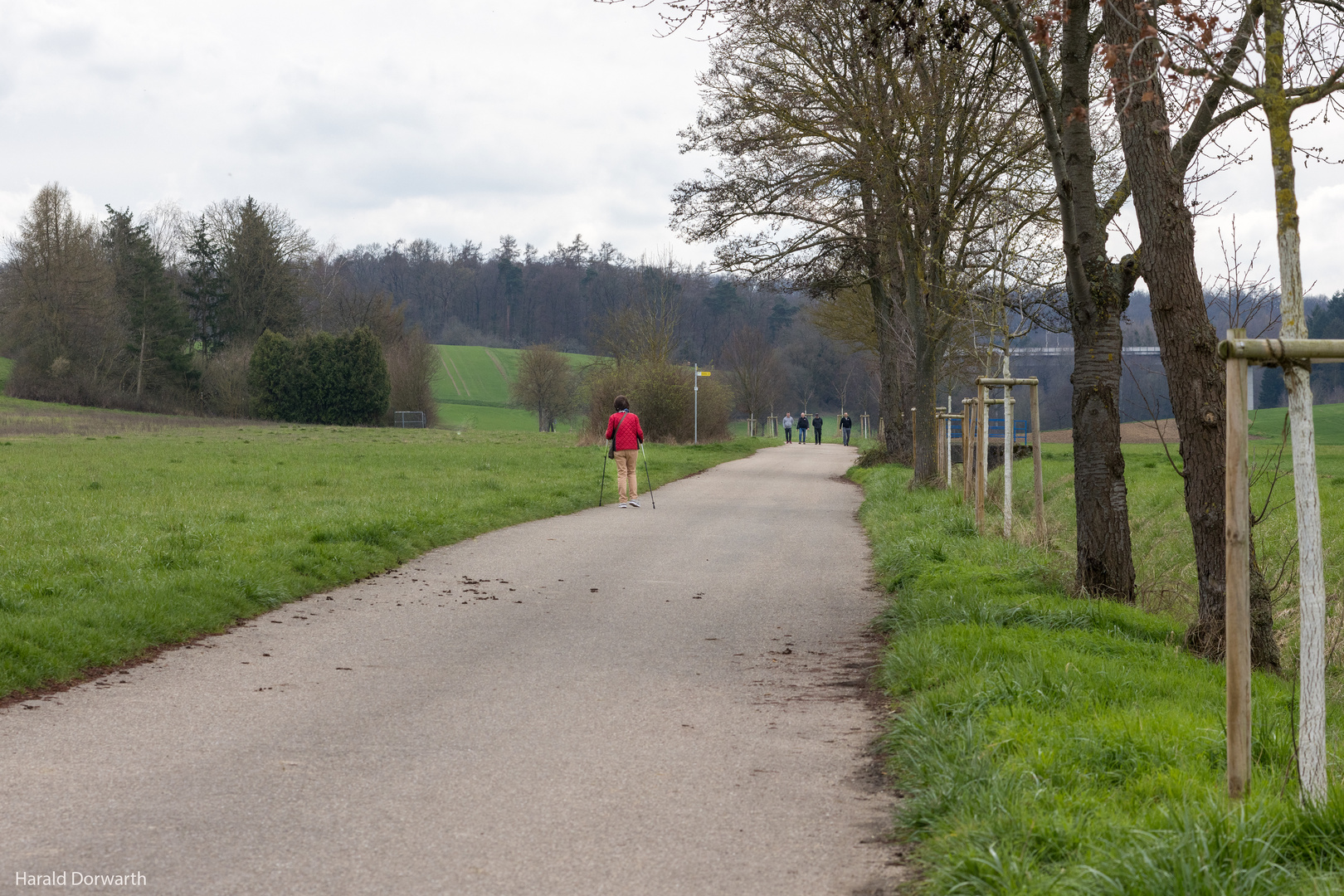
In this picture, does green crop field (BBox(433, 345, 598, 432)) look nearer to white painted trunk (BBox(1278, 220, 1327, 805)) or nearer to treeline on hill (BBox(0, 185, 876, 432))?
treeline on hill (BBox(0, 185, 876, 432))

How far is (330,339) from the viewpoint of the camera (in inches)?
2761

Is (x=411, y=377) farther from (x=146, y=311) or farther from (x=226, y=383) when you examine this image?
(x=146, y=311)

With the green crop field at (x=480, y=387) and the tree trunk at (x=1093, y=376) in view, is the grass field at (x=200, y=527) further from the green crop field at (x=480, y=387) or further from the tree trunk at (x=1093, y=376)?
the green crop field at (x=480, y=387)

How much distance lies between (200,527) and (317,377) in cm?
5895

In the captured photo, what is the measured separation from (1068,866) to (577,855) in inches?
65.3

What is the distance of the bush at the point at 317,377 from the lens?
68812 mm

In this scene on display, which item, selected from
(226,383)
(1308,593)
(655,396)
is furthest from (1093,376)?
(226,383)

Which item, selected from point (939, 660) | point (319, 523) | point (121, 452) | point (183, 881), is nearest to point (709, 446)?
point (121, 452)

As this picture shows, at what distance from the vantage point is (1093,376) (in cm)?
903

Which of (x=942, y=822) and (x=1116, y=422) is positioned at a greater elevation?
(x=1116, y=422)

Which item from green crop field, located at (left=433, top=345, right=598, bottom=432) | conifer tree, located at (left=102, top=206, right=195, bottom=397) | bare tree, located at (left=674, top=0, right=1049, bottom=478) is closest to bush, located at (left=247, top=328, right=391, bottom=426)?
conifer tree, located at (left=102, top=206, right=195, bottom=397)

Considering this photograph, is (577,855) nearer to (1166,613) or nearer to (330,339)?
(1166,613)

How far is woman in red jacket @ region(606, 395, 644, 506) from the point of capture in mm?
18344

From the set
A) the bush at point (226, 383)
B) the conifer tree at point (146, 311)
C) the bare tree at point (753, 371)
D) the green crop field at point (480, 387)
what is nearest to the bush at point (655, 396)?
the bare tree at point (753, 371)
